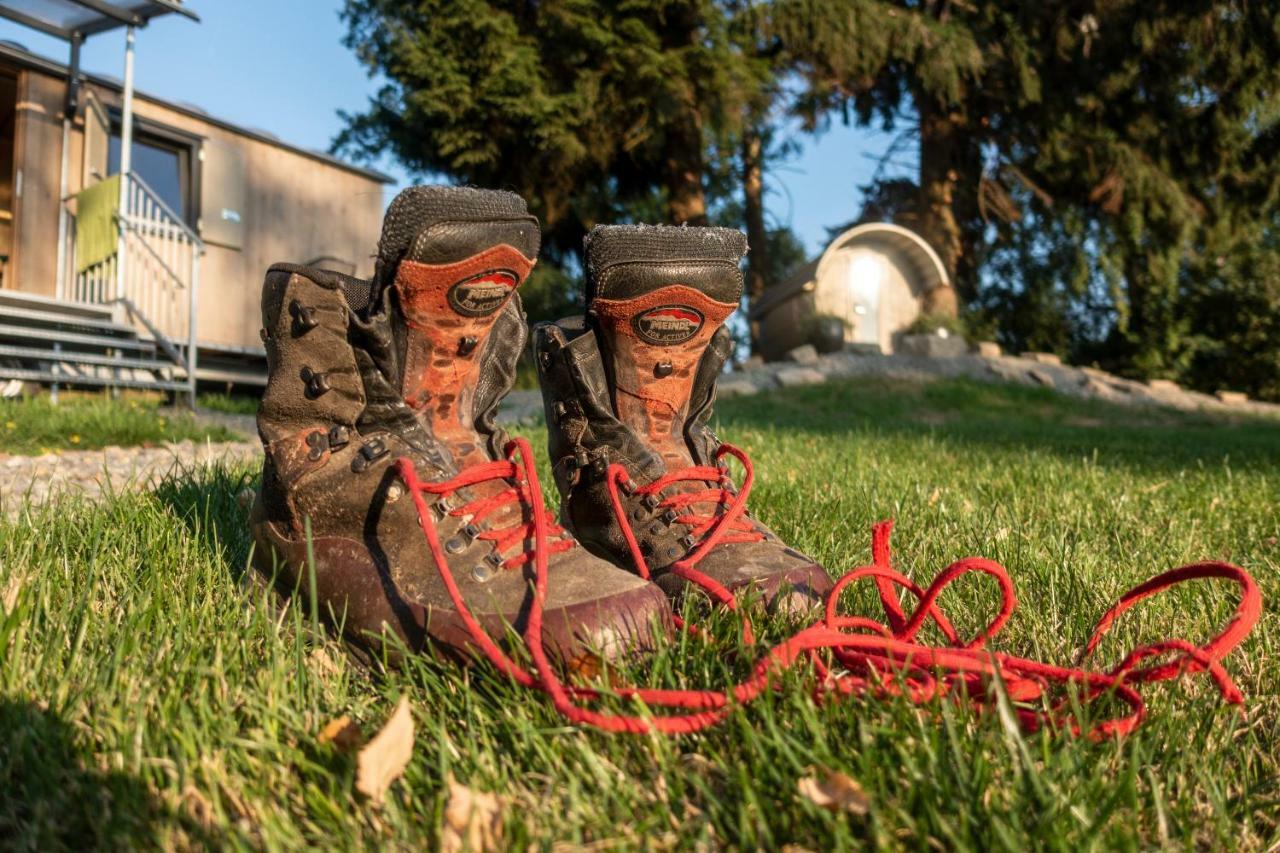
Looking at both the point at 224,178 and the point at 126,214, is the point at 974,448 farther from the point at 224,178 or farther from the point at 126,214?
the point at 224,178

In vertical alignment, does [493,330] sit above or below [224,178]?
below

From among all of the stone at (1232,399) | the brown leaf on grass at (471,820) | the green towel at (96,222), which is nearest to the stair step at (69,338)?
the green towel at (96,222)

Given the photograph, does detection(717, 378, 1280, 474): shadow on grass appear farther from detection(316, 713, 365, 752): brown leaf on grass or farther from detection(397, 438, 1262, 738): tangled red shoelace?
detection(316, 713, 365, 752): brown leaf on grass

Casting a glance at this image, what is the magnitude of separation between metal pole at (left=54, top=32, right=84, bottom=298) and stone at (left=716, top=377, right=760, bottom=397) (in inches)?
297

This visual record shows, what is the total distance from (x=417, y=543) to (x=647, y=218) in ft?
49.2

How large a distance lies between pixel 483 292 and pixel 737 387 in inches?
417

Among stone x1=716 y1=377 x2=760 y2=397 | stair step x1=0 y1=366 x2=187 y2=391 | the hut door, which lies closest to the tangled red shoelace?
stair step x1=0 y1=366 x2=187 y2=391

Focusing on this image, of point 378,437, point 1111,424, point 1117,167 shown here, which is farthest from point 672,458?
point 1117,167

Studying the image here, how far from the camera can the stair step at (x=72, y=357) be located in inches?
309

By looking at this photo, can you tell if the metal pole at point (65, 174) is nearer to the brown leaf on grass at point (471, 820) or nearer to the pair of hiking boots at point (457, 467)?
the pair of hiking boots at point (457, 467)

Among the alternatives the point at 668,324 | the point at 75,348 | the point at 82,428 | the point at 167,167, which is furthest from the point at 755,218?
the point at 668,324

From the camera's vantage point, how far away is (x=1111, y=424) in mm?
10922

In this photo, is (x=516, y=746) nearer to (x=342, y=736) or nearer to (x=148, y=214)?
(x=342, y=736)

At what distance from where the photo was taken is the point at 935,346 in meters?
15.2
